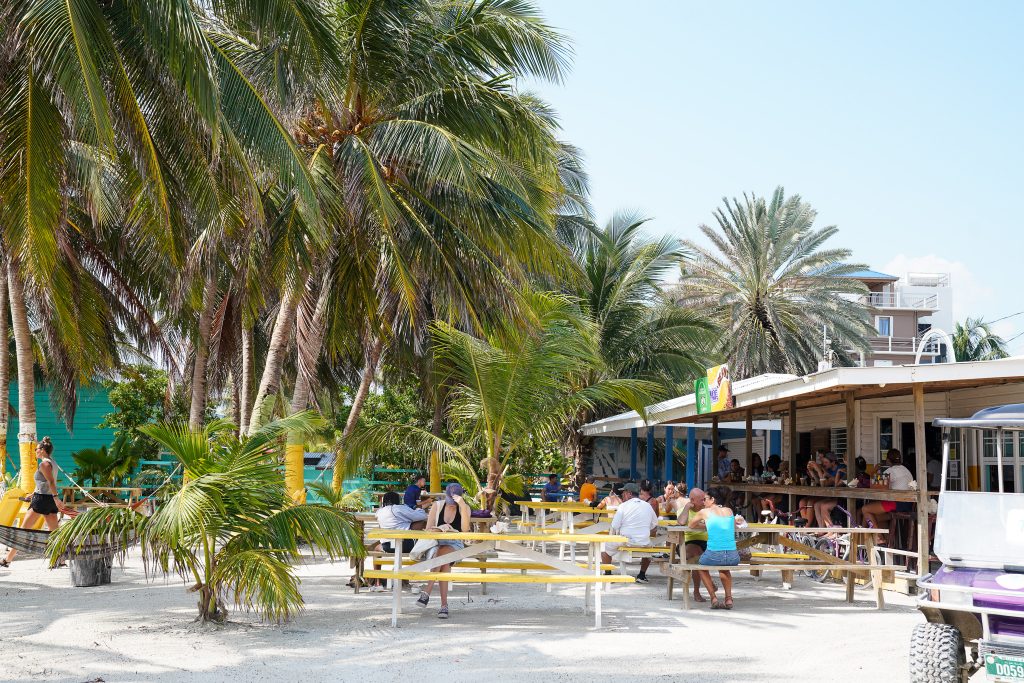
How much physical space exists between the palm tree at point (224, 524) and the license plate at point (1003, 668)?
15.9 ft

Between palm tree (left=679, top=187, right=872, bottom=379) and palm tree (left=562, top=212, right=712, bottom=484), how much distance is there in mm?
2807

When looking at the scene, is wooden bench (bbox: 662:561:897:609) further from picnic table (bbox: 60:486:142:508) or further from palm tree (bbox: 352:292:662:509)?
picnic table (bbox: 60:486:142:508)

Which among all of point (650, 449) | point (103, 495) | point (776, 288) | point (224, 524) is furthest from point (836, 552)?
point (776, 288)

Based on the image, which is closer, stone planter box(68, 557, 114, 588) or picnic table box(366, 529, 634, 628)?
picnic table box(366, 529, 634, 628)

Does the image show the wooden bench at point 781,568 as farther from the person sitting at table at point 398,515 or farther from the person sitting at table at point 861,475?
the person sitting at table at point 861,475

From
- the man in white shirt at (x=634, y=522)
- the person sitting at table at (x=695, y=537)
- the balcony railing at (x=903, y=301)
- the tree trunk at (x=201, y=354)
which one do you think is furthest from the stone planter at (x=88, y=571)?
the balcony railing at (x=903, y=301)

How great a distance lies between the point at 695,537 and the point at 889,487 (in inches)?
152

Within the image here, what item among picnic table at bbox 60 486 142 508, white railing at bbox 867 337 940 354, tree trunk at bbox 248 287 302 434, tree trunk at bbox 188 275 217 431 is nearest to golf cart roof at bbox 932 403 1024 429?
tree trunk at bbox 248 287 302 434

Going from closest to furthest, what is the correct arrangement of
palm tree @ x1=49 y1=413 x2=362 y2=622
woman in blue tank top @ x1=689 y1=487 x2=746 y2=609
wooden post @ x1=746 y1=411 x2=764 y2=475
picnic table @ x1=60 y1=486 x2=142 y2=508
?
palm tree @ x1=49 y1=413 x2=362 y2=622 < woman in blue tank top @ x1=689 y1=487 x2=746 y2=609 < picnic table @ x1=60 y1=486 x2=142 y2=508 < wooden post @ x1=746 y1=411 x2=764 y2=475

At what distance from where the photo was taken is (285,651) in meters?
7.62

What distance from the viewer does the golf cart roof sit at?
7012mm

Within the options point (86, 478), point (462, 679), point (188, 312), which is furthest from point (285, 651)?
point (86, 478)

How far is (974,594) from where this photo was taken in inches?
236

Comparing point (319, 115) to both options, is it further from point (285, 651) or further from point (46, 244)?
point (285, 651)
